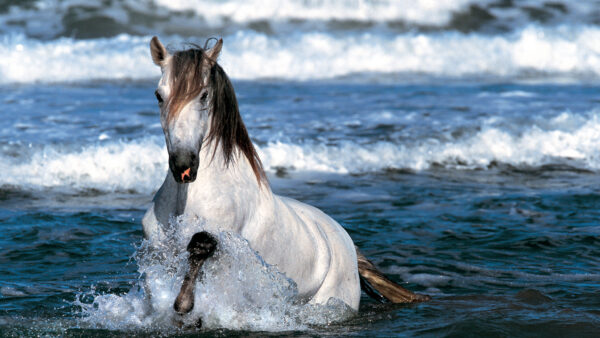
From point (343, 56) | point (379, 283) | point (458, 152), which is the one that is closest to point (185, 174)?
point (379, 283)

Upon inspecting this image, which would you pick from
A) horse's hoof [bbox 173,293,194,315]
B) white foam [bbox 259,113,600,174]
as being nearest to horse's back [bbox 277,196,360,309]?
horse's hoof [bbox 173,293,194,315]

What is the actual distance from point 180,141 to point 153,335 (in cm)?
112

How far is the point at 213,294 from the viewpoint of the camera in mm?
3729

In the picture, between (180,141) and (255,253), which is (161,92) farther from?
(255,253)

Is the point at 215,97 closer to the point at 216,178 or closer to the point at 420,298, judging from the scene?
the point at 216,178

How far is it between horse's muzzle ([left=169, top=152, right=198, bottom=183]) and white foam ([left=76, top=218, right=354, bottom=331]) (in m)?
0.31


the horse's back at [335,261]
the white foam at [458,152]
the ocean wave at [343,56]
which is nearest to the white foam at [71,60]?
the ocean wave at [343,56]

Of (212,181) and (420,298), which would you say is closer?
(212,181)

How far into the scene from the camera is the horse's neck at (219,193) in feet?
11.8

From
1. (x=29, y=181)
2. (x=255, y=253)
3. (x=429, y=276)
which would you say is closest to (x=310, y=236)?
(x=255, y=253)

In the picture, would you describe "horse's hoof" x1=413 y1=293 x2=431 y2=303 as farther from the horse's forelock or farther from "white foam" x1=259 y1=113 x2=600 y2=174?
"white foam" x1=259 y1=113 x2=600 y2=174

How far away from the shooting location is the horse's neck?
3598 millimetres

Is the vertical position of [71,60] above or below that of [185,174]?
above

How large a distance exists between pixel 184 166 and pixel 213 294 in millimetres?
737
